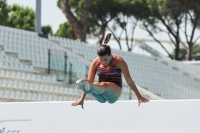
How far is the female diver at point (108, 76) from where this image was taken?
408 cm

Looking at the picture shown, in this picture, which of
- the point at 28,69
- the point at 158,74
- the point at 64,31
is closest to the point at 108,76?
the point at 28,69

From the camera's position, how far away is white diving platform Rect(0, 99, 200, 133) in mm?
3732

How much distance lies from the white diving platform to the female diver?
0.11m

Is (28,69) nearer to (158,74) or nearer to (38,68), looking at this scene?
(38,68)

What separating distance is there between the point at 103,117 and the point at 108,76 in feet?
1.67

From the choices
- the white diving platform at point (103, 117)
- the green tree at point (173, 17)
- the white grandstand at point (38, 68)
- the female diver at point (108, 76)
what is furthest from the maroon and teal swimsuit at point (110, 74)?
the green tree at point (173, 17)

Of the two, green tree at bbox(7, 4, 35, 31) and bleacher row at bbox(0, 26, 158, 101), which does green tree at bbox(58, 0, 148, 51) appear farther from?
bleacher row at bbox(0, 26, 158, 101)

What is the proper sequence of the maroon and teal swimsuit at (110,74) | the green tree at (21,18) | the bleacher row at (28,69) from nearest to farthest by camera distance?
1. the maroon and teal swimsuit at (110,74)
2. the bleacher row at (28,69)
3. the green tree at (21,18)

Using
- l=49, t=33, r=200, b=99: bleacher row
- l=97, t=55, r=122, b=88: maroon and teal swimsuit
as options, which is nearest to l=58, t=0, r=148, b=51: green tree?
l=49, t=33, r=200, b=99: bleacher row

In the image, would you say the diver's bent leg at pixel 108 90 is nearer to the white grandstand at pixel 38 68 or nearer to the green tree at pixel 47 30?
the white grandstand at pixel 38 68

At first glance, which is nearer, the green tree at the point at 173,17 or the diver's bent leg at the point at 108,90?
the diver's bent leg at the point at 108,90

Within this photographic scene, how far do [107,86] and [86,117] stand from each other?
0.39 m

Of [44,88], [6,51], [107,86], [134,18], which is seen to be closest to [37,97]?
[44,88]

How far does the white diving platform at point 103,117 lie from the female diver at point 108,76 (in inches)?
4.4
